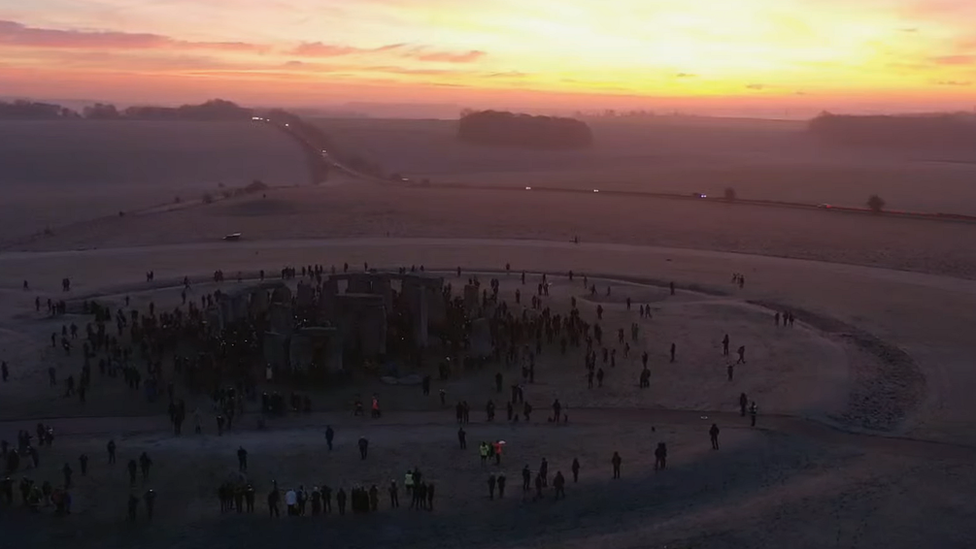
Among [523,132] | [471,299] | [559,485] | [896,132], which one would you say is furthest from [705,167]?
[559,485]

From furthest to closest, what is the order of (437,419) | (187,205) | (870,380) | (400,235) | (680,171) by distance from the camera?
(680,171) → (187,205) → (400,235) → (870,380) → (437,419)

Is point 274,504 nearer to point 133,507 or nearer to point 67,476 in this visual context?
point 133,507

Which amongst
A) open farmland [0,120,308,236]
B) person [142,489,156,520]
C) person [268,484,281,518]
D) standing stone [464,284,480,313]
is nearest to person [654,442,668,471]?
person [268,484,281,518]

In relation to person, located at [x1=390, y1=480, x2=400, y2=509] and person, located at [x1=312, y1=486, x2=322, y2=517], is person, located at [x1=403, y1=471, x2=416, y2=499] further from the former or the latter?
person, located at [x1=312, y1=486, x2=322, y2=517]

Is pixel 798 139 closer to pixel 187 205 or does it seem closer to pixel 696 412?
pixel 187 205

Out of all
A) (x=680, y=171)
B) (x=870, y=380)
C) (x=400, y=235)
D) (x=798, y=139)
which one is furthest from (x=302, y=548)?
(x=798, y=139)

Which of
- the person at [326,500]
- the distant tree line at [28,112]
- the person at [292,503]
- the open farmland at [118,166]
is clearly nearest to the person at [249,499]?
the person at [292,503]
